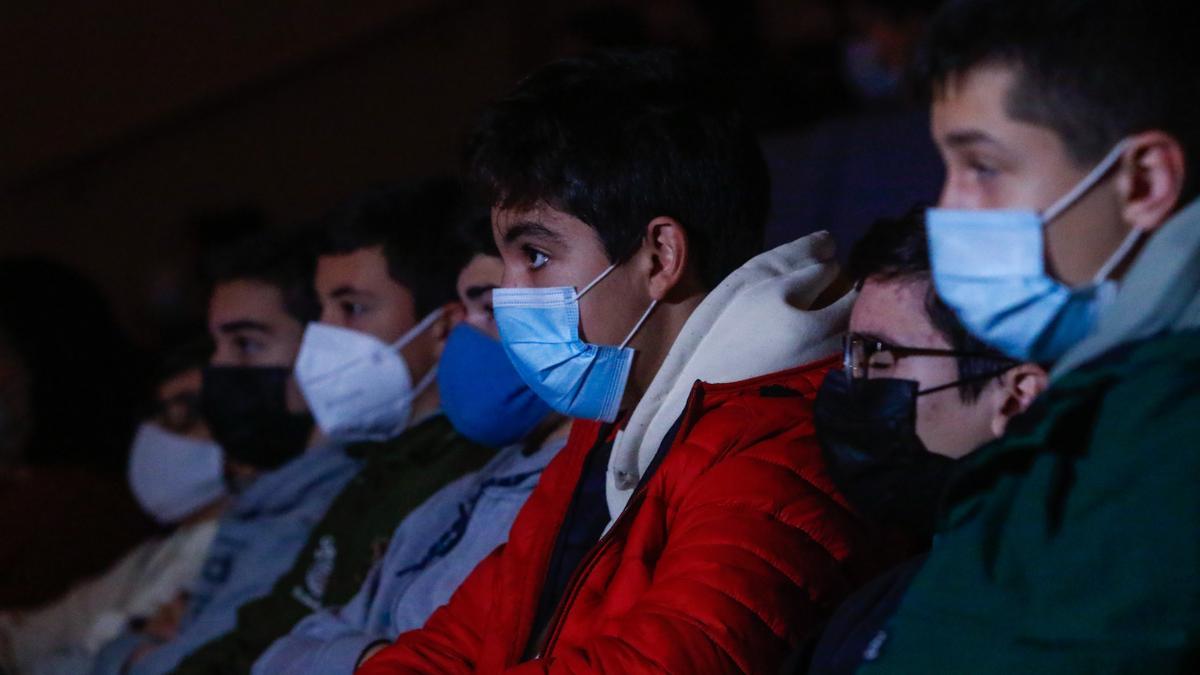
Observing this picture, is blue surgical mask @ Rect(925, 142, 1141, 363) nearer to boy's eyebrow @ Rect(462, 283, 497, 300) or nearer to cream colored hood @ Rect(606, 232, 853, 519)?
cream colored hood @ Rect(606, 232, 853, 519)

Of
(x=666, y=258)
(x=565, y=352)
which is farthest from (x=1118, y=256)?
(x=565, y=352)

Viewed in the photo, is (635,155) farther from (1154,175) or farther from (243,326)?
(243,326)

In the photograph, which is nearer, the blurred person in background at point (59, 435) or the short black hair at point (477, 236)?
the short black hair at point (477, 236)

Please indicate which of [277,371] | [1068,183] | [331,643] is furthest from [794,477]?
[277,371]

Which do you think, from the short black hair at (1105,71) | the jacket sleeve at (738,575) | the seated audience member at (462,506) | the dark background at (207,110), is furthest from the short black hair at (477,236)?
the dark background at (207,110)

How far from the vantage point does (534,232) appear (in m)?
2.25

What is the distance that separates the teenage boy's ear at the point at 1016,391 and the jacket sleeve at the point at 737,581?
0.83 feet

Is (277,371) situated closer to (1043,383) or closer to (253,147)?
(1043,383)

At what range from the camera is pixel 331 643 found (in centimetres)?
284

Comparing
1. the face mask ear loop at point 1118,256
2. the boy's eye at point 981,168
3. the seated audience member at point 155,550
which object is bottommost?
the seated audience member at point 155,550

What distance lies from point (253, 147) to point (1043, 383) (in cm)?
599

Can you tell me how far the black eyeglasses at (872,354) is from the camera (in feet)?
5.98

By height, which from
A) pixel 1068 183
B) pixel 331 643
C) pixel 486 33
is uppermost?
pixel 486 33

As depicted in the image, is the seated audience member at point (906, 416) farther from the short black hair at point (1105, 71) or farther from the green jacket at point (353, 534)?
Result: the green jacket at point (353, 534)
